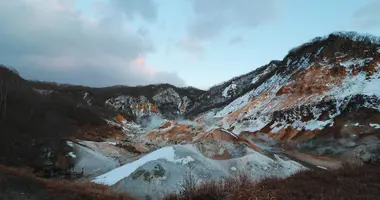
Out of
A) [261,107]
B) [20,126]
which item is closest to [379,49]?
[261,107]

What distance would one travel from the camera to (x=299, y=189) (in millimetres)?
10125

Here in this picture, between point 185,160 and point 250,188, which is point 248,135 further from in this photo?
point 250,188

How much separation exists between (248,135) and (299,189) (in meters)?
49.9

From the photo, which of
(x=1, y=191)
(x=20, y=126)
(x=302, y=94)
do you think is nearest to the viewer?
(x=1, y=191)

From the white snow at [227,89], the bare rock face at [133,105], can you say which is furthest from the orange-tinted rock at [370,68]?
the bare rock face at [133,105]

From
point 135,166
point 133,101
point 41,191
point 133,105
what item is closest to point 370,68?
point 135,166

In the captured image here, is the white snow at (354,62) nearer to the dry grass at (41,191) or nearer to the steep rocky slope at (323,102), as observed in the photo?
the steep rocky slope at (323,102)

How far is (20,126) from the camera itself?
52.2m

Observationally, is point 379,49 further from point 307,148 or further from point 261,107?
point 307,148

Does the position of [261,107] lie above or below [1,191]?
above

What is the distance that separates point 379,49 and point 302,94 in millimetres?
15263

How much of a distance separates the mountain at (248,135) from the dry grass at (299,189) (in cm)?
445

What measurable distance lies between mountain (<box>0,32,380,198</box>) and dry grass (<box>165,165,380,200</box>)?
445 centimetres

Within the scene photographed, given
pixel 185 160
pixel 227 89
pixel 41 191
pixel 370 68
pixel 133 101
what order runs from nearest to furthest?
pixel 41 191 < pixel 185 160 < pixel 370 68 < pixel 227 89 < pixel 133 101
